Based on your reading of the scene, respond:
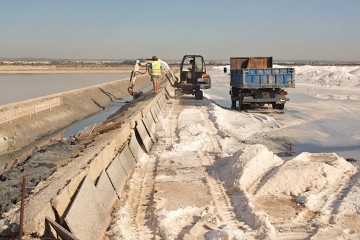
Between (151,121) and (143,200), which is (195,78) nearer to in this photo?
(151,121)

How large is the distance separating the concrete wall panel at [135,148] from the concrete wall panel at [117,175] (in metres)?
1.43

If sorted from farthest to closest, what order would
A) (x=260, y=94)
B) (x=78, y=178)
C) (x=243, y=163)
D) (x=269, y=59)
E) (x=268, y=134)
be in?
(x=269, y=59)
(x=260, y=94)
(x=268, y=134)
(x=243, y=163)
(x=78, y=178)

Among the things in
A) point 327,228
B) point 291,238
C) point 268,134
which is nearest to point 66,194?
point 291,238

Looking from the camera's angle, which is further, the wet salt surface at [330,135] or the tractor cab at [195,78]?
the tractor cab at [195,78]

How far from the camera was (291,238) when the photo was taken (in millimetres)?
5250

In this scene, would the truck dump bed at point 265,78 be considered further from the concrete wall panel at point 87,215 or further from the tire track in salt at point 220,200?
the concrete wall panel at point 87,215

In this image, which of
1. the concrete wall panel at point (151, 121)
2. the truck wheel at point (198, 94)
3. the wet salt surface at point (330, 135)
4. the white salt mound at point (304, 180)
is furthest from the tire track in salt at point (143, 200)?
the truck wheel at point (198, 94)

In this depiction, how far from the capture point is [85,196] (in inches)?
214

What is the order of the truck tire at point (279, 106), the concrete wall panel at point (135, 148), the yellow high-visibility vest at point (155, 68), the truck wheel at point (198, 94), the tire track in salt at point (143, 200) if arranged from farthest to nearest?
the truck wheel at point (198, 94) < the yellow high-visibility vest at point (155, 68) < the truck tire at point (279, 106) < the concrete wall panel at point (135, 148) < the tire track in salt at point (143, 200)

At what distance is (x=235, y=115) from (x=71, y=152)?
9501mm

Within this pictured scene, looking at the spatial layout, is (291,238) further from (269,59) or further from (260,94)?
(269,59)

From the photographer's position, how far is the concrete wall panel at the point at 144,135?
10.7 meters

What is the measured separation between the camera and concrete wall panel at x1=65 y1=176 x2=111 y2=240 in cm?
482

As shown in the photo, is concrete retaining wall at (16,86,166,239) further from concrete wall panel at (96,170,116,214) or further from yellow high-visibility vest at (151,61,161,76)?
yellow high-visibility vest at (151,61,161,76)
